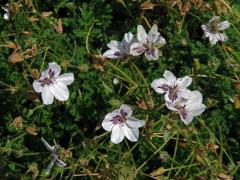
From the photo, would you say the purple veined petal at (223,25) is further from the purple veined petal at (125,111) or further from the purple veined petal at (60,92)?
the purple veined petal at (60,92)

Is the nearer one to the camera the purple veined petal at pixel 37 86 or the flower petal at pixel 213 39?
the purple veined petal at pixel 37 86

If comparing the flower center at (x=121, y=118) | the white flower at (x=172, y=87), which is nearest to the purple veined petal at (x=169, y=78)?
the white flower at (x=172, y=87)

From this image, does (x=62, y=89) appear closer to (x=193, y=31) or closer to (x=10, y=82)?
(x=10, y=82)

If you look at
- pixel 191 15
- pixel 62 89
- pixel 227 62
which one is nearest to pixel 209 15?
pixel 191 15

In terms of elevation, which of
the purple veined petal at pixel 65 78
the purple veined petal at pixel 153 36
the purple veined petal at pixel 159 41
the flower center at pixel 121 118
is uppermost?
the purple veined petal at pixel 153 36

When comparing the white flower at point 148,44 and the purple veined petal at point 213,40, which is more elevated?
the white flower at point 148,44

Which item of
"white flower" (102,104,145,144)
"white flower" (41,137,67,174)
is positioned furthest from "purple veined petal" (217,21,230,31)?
"white flower" (41,137,67,174)

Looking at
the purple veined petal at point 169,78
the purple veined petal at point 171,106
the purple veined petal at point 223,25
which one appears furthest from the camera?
the purple veined petal at point 223,25
